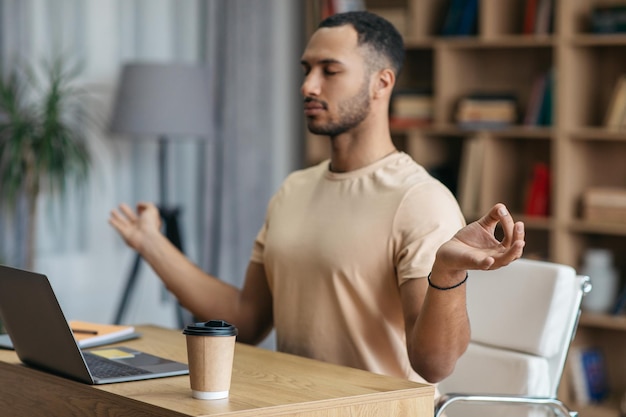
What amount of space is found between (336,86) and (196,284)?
1.94 feet

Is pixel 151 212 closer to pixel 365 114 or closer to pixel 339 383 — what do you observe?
pixel 365 114

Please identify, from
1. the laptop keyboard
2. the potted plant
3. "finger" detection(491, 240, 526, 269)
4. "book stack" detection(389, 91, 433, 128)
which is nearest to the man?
"finger" detection(491, 240, 526, 269)

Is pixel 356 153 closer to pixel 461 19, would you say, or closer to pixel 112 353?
pixel 112 353

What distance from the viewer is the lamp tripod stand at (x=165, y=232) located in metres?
4.31

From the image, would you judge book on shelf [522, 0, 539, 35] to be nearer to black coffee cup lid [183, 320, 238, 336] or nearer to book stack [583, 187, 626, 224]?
book stack [583, 187, 626, 224]

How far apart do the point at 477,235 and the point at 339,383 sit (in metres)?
0.34

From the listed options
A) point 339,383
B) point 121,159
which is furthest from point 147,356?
point 121,159

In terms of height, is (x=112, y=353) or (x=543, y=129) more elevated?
(x=543, y=129)

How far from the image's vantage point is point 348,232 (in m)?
2.33

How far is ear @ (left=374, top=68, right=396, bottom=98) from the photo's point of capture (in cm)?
244

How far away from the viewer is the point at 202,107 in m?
4.41

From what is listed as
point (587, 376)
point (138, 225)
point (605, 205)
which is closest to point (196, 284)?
point (138, 225)

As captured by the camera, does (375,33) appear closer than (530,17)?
Yes

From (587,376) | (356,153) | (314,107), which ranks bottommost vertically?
(587,376)
